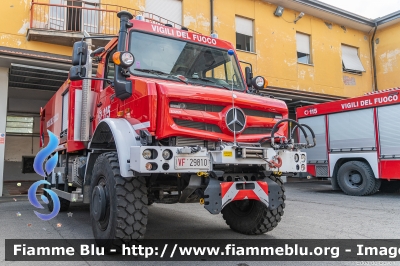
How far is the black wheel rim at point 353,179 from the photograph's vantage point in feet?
33.1

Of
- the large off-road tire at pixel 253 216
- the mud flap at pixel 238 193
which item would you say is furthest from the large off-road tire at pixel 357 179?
the mud flap at pixel 238 193

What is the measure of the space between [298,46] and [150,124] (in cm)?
1408

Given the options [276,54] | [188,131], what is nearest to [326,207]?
[188,131]

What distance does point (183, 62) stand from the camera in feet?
15.6

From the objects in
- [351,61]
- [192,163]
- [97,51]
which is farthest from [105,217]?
[351,61]

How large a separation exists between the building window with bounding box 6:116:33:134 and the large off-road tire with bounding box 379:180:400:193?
49.1ft

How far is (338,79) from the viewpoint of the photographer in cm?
1686

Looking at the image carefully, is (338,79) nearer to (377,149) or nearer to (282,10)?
(282,10)

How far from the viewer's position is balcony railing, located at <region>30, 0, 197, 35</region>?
33.0 feet

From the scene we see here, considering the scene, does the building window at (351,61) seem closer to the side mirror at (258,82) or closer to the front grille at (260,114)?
the side mirror at (258,82)

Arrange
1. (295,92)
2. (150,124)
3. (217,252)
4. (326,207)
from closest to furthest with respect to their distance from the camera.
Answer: (150,124)
(217,252)
(326,207)
(295,92)

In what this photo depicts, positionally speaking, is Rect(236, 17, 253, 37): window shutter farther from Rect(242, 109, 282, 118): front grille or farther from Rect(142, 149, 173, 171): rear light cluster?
Rect(142, 149, 173, 171): rear light cluster

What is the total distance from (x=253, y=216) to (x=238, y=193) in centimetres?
127

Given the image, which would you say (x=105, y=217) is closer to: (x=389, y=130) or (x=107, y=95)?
(x=107, y=95)
